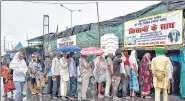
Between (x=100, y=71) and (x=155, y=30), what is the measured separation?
2.61 meters

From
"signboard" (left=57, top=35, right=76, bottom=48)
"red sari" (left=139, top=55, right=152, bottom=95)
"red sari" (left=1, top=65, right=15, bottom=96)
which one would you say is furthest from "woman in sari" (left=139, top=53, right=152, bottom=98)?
"signboard" (left=57, top=35, right=76, bottom=48)

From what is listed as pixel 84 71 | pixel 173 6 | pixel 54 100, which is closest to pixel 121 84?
pixel 84 71

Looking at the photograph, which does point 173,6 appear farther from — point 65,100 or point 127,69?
point 65,100

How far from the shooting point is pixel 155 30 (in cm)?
1241

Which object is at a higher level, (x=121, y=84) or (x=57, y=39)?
(x=57, y=39)

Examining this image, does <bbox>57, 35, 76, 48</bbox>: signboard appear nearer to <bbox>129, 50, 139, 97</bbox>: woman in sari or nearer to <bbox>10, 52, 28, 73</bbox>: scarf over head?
<bbox>129, 50, 139, 97</bbox>: woman in sari

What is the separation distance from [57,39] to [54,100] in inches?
389

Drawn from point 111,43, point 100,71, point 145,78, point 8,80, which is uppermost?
point 111,43

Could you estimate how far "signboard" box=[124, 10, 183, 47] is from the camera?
37.2 feet

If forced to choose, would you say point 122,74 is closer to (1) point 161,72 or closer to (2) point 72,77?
(2) point 72,77

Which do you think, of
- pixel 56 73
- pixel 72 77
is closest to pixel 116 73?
pixel 72 77

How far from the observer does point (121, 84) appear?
12.5 meters

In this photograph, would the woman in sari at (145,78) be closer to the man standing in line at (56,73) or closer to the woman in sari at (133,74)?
the woman in sari at (133,74)

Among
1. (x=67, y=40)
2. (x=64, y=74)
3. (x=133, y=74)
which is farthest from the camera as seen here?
(x=67, y=40)
